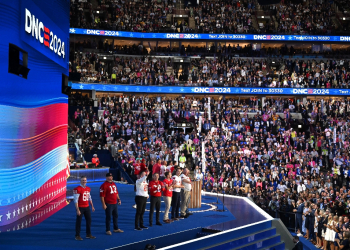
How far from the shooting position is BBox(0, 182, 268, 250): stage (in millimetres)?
9820

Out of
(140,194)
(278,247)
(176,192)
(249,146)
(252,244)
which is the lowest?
(278,247)

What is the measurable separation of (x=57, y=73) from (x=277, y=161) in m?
14.4

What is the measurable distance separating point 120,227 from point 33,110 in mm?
4577

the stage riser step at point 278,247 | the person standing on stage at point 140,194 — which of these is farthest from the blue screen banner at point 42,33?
the stage riser step at point 278,247

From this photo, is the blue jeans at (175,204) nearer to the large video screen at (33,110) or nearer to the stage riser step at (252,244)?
the stage riser step at (252,244)

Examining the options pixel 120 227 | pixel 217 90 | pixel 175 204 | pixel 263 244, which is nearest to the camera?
pixel 120 227

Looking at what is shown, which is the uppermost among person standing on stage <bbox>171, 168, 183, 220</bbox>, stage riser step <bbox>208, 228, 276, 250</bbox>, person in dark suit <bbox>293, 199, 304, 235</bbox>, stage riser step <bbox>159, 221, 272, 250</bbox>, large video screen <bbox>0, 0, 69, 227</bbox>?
large video screen <bbox>0, 0, 69, 227</bbox>

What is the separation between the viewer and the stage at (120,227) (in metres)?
9.82

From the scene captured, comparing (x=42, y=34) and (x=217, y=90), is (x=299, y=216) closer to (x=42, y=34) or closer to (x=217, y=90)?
(x=42, y=34)

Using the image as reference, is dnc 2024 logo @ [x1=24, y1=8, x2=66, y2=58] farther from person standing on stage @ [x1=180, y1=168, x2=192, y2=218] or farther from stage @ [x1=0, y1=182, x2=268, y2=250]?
person standing on stage @ [x1=180, y1=168, x2=192, y2=218]

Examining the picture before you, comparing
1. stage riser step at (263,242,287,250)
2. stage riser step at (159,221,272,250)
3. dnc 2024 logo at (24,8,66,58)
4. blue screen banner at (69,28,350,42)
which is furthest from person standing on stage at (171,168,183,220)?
blue screen banner at (69,28,350,42)

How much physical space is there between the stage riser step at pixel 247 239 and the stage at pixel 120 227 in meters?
0.46

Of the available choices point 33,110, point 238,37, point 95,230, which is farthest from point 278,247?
point 238,37

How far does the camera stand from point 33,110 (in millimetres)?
13461
